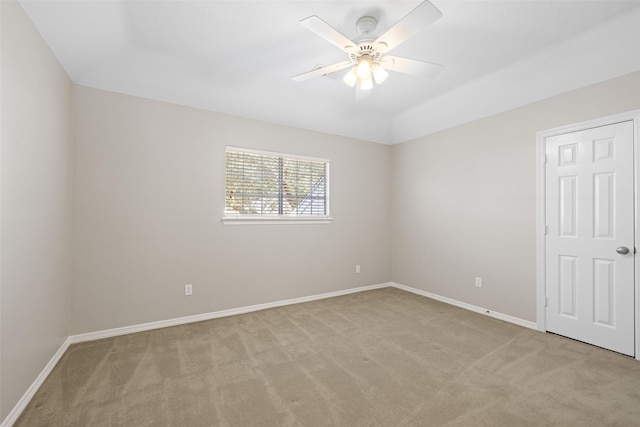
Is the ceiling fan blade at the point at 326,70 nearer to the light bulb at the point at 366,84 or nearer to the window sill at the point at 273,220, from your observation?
the light bulb at the point at 366,84

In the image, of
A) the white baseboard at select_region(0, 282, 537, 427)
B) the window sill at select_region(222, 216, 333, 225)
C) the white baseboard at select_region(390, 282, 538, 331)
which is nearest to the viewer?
the white baseboard at select_region(0, 282, 537, 427)

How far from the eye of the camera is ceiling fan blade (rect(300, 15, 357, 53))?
5.87 feet

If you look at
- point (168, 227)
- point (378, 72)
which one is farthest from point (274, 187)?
point (378, 72)

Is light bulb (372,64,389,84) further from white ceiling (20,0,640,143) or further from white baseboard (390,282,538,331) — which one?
white baseboard (390,282,538,331)

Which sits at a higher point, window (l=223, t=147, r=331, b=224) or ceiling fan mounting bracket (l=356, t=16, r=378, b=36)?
ceiling fan mounting bracket (l=356, t=16, r=378, b=36)

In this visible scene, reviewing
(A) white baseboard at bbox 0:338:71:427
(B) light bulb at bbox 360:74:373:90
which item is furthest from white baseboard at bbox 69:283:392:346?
(B) light bulb at bbox 360:74:373:90

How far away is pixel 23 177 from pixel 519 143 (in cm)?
464

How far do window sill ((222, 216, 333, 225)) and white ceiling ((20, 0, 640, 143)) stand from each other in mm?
1373

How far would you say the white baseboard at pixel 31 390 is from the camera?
168cm

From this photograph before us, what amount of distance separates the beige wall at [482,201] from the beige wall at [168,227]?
1413 mm

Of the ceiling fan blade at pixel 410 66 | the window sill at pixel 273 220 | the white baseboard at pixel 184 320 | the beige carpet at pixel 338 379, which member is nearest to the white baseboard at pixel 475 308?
the beige carpet at pixel 338 379

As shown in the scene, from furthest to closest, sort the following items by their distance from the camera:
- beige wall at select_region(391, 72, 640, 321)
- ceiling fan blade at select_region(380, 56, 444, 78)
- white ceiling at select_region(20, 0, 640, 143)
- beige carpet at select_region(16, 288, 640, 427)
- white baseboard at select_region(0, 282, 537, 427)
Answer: beige wall at select_region(391, 72, 640, 321) → ceiling fan blade at select_region(380, 56, 444, 78) → white ceiling at select_region(20, 0, 640, 143) → white baseboard at select_region(0, 282, 537, 427) → beige carpet at select_region(16, 288, 640, 427)

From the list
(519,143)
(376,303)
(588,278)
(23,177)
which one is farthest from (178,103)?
(588,278)

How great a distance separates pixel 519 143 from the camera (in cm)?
332
